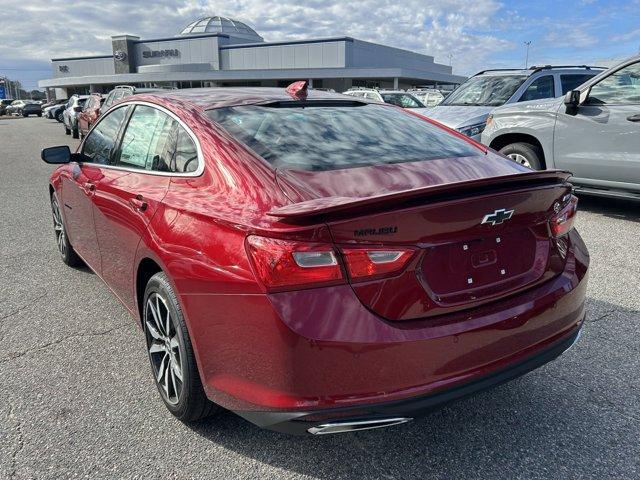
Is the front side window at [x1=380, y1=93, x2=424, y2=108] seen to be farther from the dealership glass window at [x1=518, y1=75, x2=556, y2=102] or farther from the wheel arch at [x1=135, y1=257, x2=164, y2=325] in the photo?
the wheel arch at [x1=135, y1=257, x2=164, y2=325]

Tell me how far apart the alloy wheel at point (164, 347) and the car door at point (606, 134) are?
5821 mm

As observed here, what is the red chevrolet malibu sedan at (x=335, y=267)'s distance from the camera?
197 centimetres

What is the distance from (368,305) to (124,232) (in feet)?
5.59

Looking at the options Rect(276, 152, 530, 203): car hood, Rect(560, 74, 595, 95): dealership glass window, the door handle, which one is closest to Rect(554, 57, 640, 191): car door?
Rect(560, 74, 595, 95): dealership glass window

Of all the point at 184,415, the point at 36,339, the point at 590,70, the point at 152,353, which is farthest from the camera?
the point at 590,70

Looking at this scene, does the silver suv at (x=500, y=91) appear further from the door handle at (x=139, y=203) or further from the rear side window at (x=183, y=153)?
the door handle at (x=139, y=203)

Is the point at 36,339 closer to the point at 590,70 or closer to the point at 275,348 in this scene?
the point at 275,348

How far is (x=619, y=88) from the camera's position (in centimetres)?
652

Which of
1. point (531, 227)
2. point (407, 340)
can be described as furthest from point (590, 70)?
point (407, 340)

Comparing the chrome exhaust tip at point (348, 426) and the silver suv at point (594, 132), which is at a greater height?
the silver suv at point (594, 132)

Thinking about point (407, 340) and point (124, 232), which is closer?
point (407, 340)

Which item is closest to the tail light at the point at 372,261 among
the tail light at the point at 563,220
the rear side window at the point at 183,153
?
the tail light at the point at 563,220

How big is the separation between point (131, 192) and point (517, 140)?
615 cm

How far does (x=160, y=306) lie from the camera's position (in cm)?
269
